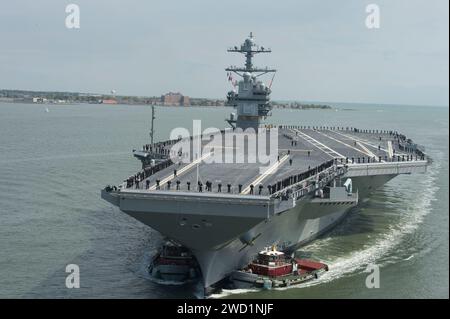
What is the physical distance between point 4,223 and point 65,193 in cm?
867

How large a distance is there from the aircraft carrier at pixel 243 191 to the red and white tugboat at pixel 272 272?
0.53 meters

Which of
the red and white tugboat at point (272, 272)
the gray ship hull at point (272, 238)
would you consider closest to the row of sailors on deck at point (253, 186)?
the gray ship hull at point (272, 238)

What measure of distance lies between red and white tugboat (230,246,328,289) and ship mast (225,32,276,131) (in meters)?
22.7

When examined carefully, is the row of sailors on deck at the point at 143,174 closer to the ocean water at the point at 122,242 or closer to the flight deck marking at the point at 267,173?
the ocean water at the point at 122,242

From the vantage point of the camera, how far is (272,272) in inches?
989

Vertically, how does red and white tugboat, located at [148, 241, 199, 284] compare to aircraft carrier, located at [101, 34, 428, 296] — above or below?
below

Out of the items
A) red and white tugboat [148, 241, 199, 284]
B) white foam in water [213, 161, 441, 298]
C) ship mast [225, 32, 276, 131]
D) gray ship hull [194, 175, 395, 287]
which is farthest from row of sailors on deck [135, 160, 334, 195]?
ship mast [225, 32, 276, 131]

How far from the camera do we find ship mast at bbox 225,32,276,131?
1881 inches

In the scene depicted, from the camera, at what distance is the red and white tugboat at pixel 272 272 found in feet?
81.0

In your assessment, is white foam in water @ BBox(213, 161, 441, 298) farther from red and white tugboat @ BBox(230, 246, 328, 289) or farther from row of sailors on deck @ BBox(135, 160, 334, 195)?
row of sailors on deck @ BBox(135, 160, 334, 195)

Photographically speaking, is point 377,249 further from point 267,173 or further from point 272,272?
point 272,272

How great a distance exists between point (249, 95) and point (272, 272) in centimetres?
2466
